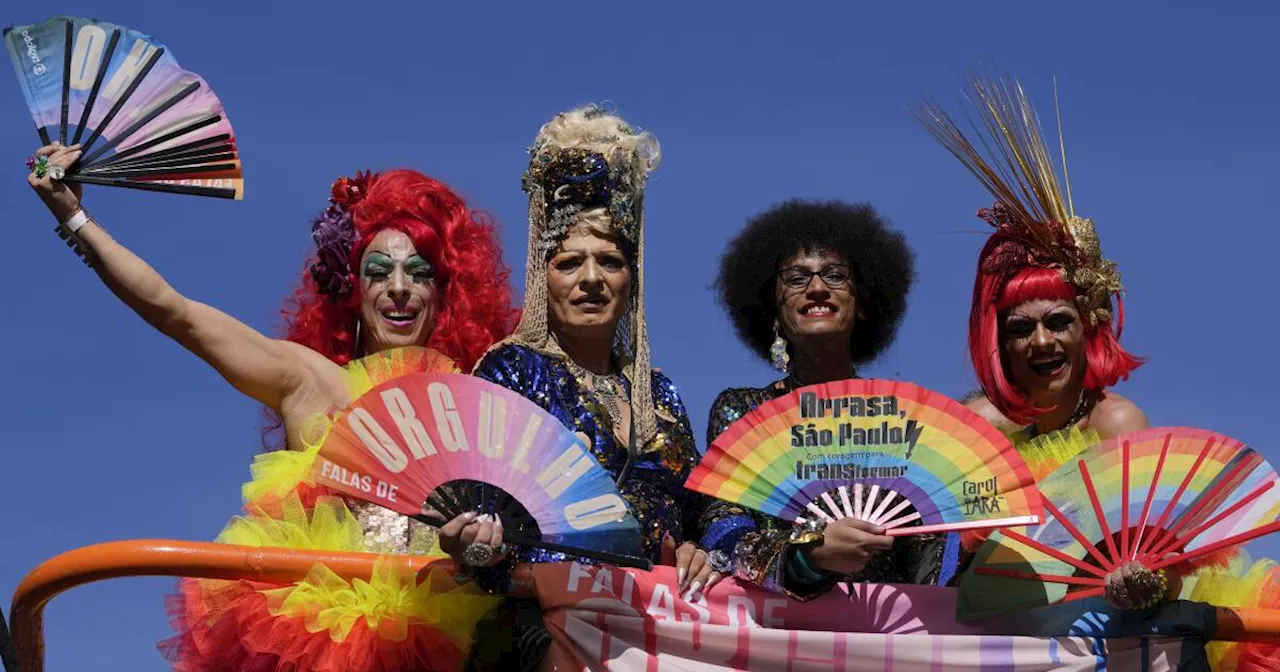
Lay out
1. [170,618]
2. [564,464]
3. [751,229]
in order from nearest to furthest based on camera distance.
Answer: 1. [564,464]
2. [170,618]
3. [751,229]

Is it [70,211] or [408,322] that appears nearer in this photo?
[70,211]

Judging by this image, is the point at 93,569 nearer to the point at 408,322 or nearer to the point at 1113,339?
the point at 408,322

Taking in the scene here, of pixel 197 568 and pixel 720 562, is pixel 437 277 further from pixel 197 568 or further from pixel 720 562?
pixel 197 568

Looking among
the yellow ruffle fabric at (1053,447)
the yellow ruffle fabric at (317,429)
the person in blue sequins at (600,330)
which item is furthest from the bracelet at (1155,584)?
the yellow ruffle fabric at (317,429)

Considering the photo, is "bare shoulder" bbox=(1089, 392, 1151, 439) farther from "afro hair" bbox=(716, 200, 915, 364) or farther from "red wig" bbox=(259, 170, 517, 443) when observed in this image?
"red wig" bbox=(259, 170, 517, 443)

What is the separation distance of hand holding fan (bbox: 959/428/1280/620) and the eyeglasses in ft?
5.38

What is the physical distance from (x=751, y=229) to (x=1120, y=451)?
2.33 metres

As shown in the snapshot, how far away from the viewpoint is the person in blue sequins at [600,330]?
7.95 meters

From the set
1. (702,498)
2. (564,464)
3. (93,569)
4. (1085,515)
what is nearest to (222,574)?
(93,569)

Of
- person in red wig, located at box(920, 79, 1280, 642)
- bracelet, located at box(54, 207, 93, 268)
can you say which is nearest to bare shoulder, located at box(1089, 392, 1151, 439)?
person in red wig, located at box(920, 79, 1280, 642)

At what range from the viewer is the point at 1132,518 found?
24.2 ft

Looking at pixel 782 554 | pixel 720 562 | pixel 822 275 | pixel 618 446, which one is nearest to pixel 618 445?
pixel 618 446

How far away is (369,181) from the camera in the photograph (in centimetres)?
942

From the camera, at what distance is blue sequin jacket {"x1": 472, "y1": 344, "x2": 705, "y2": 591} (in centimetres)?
789
